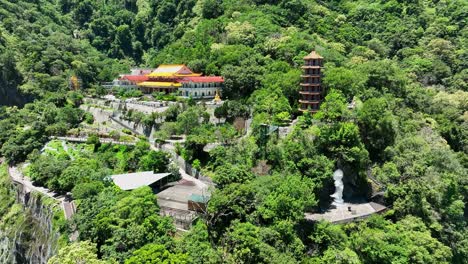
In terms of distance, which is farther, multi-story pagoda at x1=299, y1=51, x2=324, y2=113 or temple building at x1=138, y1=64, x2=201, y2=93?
temple building at x1=138, y1=64, x2=201, y2=93

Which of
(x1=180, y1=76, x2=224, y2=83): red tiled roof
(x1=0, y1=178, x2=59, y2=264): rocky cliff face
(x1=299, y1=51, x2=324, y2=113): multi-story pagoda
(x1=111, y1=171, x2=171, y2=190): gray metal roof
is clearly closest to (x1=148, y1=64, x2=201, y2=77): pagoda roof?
(x1=180, y1=76, x2=224, y2=83): red tiled roof

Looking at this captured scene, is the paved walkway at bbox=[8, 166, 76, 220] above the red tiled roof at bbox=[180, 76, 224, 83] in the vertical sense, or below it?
below

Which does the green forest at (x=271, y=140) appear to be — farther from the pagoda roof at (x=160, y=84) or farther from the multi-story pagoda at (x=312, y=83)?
the pagoda roof at (x=160, y=84)

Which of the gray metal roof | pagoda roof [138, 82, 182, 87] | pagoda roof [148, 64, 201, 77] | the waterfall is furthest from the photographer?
pagoda roof [148, 64, 201, 77]

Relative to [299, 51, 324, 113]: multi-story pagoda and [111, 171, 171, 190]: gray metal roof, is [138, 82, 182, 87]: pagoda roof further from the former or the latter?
[111, 171, 171, 190]: gray metal roof

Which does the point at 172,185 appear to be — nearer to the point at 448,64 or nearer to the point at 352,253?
the point at 352,253

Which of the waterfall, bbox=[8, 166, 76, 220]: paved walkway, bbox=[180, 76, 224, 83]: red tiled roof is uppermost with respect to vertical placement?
bbox=[180, 76, 224, 83]: red tiled roof

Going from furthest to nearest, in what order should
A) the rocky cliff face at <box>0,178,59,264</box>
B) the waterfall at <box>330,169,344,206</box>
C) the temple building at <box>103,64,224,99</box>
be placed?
1. the temple building at <box>103,64,224,99</box>
2. the waterfall at <box>330,169,344,206</box>
3. the rocky cliff face at <box>0,178,59,264</box>
